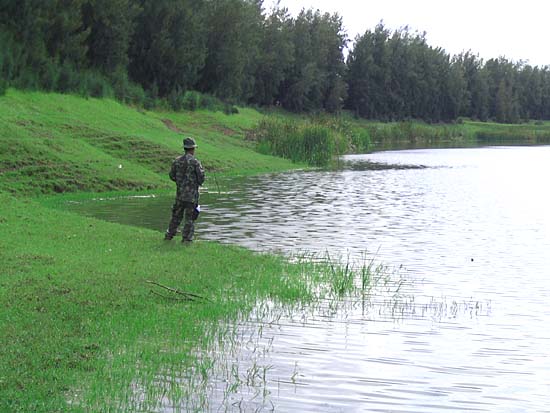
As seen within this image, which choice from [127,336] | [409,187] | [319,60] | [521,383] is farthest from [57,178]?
[319,60]

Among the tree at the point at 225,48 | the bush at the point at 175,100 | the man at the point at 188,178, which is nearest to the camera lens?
the man at the point at 188,178

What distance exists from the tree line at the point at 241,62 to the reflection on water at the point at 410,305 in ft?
58.7

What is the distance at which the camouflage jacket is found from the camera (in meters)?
17.7

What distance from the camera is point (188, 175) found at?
58.3ft

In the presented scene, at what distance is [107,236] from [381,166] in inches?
1419

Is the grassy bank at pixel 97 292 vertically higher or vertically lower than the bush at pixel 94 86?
lower

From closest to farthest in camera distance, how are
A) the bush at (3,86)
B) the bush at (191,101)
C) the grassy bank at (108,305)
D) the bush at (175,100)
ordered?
the grassy bank at (108,305), the bush at (3,86), the bush at (175,100), the bush at (191,101)

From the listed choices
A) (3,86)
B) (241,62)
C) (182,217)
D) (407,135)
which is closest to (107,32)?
(3,86)

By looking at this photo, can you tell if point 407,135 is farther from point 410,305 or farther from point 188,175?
point 410,305

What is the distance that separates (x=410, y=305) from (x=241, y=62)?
201 feet

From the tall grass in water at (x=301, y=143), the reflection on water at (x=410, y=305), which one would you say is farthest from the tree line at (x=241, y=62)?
the reflection on water at (x=410, y=305)

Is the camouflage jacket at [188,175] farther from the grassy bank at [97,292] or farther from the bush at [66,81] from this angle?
the bush at [66,81]

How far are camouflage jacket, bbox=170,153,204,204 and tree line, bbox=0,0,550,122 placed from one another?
25.8 meters

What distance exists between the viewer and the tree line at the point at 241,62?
4731cm
